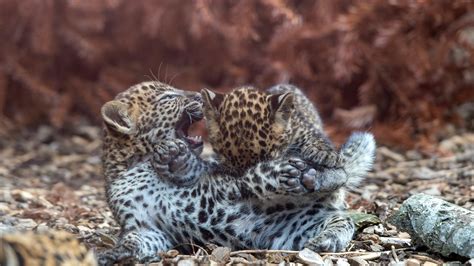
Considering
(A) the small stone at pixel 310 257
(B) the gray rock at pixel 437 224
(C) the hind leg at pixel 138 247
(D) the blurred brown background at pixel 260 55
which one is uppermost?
(D) the blurred brown background at pixel 260 55

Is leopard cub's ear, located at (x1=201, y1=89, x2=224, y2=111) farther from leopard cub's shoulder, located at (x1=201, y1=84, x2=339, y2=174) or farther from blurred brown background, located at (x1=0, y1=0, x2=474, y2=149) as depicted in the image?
blurred brown background, located at (x1=0, y1=0, x2=474, y2=149)

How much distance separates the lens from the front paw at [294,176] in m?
4.56

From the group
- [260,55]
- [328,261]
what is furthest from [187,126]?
[260,55]

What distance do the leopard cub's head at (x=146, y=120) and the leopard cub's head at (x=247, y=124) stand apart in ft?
0.83

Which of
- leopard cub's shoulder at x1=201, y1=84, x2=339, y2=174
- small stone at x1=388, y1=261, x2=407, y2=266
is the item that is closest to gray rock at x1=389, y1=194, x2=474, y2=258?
small stone at x1=388, y1=261, x2=407, y2=266

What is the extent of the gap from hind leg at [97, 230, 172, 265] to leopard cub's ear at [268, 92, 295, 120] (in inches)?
37.2

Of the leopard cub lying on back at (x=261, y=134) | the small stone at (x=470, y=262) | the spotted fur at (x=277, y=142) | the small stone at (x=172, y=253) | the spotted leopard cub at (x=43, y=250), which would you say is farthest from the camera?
the leopard cub lying on back at (x=261, y=134)

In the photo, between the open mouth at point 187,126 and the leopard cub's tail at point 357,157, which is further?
the open mouth at point 187,126

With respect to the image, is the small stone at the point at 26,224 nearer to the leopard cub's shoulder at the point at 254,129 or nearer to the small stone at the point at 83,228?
→ the small stone at the point at 83,228

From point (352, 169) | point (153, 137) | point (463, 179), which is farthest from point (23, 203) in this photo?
point (463, 179)

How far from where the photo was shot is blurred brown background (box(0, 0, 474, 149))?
30.1ft

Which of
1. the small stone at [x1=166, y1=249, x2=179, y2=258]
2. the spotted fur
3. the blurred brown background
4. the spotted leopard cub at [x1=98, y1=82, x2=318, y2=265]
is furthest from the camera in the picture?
the blurred brown background

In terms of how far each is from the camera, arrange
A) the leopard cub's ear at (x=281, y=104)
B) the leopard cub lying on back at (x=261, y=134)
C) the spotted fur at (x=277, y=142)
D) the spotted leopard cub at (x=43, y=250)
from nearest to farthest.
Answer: the spotted leopard cub at (x=43, y=250), the spotted fur at (x=277, y=142), the leopard cub lying on back at (x=261, y=134), the leopard cub's ear at (x=281, y=104)

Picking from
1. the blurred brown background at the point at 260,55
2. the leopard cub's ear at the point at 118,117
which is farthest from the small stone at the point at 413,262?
the blurred brown background at the point at 260,55
